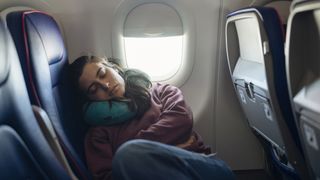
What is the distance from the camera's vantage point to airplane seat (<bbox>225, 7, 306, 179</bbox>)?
1423mm

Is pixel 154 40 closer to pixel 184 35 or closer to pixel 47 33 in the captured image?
pixel 184 35

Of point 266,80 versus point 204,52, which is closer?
point 266,80

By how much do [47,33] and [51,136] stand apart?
42 centimetres

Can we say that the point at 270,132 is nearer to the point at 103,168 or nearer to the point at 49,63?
the point at 103,168

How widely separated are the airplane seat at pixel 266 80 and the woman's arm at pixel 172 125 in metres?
0.33

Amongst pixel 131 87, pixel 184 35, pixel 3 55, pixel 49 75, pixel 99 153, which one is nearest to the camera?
pixel 3 55

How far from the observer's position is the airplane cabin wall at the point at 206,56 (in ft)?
6.73

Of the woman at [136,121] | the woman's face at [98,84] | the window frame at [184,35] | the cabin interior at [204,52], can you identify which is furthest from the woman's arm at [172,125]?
the window frame at [184,35]

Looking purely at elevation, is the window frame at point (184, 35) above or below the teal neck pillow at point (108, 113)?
above

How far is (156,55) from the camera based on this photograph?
2.20 metres

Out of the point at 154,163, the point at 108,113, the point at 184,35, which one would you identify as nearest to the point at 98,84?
the point at 108,113

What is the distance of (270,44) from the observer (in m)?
1.42

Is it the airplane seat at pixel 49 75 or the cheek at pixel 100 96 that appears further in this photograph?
the cheek at pixel 100 96

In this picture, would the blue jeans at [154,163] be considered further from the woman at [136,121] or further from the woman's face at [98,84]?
the woman's face at [98,84]
